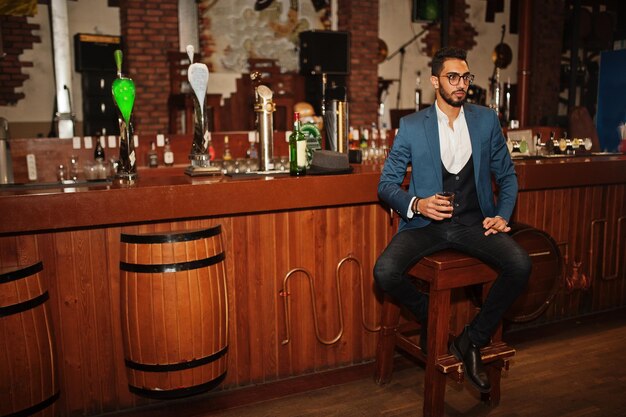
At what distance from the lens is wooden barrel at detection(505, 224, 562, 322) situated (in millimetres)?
3299

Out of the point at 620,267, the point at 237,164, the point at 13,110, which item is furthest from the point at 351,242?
the point at 13,110

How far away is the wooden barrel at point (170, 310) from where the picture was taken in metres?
2.35

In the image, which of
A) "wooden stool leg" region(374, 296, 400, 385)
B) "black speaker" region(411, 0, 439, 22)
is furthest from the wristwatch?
"black speaker" region(411, 0, 439, 22)

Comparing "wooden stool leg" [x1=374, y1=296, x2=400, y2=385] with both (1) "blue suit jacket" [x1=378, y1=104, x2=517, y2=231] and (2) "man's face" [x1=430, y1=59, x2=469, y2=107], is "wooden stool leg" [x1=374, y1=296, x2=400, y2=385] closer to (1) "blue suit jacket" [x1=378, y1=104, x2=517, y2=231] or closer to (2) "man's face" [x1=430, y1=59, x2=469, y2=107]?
(1) "blue suit jacket" [x1=378, y1=104, x2=517, y2=231]

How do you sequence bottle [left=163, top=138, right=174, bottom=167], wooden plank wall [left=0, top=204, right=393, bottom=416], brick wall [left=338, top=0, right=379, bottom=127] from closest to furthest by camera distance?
wooden plank wall [left=0, top=204, right=393, bottom=416]
bottle [left=163, top=138, right=174, bottom=167]
brick wall [left=338, top=0, right=379, bottom=127]

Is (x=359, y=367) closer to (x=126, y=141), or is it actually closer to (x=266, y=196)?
(x=266, y=196)

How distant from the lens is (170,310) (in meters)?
2.36

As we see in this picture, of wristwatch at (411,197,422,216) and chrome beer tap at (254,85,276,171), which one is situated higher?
chrome beer tap at (254,85,276,171)

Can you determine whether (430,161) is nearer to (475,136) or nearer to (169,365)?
(475,136)

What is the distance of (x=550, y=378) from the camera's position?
9.86 feet

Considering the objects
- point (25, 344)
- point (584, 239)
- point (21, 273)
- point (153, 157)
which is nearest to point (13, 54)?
point (153, 157)

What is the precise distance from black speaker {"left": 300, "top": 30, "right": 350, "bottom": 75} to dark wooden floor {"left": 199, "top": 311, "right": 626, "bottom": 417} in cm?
619

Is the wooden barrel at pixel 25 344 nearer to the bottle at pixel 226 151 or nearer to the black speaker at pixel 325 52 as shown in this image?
the bottle at pixel 226 151

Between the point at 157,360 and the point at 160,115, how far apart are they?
629cm
